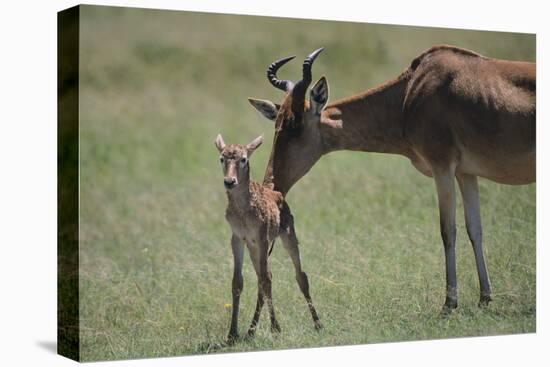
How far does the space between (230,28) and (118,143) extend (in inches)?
192

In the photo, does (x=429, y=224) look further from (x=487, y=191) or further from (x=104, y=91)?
(x=104, y=91)

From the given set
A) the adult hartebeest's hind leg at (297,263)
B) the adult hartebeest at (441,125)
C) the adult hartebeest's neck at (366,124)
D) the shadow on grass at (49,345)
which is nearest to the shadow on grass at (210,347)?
the adult hartebeest's hind leg at (297,263)

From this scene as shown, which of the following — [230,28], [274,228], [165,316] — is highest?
[230,28]

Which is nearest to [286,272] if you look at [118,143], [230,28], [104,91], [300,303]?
[300,303]

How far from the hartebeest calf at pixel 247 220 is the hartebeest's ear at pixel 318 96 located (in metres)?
1.24

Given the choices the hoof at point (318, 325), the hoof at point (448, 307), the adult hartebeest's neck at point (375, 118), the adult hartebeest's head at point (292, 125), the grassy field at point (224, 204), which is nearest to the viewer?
the hoof at point (318, 325)

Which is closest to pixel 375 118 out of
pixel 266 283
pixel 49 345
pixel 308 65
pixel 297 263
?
pixel 308 65

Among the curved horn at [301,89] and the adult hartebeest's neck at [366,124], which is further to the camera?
the adult hartebeest's neck at [366,124]

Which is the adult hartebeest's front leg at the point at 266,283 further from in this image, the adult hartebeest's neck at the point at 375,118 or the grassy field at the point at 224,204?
the adult hartebeest's neck at the point at 375,118

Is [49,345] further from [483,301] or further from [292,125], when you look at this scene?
[483,301]

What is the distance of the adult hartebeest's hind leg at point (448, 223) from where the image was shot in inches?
424

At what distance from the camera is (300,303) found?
10.5 m

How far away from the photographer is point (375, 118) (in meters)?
11.2

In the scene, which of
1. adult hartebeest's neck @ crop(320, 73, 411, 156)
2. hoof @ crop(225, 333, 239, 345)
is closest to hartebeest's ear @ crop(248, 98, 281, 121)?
adult hartebeest's neck @ crop(320, 73, 411, 156)
